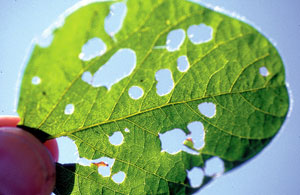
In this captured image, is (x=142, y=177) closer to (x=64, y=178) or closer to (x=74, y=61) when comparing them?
(x=64, y=178)

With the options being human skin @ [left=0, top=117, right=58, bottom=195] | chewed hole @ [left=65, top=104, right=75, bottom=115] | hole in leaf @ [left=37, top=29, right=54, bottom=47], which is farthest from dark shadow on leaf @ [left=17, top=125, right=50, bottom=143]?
→ hole in leaf @ [left=37, top=29, right=54, bottom=47]

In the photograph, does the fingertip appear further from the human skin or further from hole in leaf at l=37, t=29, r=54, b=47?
hole in leaf at l=37, t=29, r=54, b=47

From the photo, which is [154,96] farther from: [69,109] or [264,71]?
[264,71]

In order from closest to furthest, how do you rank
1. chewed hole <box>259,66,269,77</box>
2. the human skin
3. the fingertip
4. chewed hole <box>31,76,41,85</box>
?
chewed hole <box>31,76,41,85</box> → chewed hole <box>259,66,269,77</box> → the human skin → the fingertip

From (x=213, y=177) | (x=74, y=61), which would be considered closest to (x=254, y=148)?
(x=213, y=177)

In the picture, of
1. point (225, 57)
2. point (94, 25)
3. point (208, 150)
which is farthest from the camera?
point (208, 150)

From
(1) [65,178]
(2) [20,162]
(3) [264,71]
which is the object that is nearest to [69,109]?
(2) [20,162]
